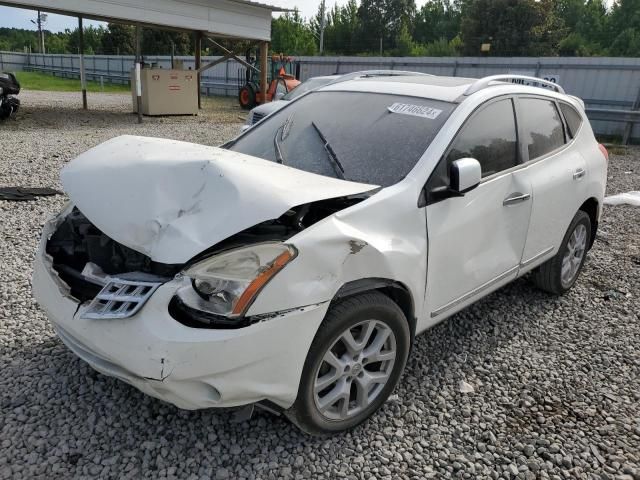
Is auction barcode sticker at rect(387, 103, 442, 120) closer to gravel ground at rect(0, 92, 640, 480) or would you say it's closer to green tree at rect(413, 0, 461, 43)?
gravel ground at rect(0, 92, 640, 480)

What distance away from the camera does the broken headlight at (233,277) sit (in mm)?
2109

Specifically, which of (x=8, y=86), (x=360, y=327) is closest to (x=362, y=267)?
(x=360, y=327)

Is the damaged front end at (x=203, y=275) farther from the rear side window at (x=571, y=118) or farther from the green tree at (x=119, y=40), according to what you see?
the green tree at (x=119, y=40)

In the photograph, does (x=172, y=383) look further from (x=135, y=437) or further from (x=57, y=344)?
(x=57, y=344)

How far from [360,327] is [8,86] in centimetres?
1341

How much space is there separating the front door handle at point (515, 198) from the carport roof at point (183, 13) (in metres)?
13.2

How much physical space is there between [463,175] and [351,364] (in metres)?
1.14

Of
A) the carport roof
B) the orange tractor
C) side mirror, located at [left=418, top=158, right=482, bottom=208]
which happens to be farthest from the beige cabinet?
side mirror, located at [left=418, top=158, right=482, bottom=208]

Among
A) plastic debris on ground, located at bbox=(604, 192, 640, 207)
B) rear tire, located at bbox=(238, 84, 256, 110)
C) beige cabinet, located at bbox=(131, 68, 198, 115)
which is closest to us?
plastic debris on ground, located at bbox=(604, 192, 640, 207)

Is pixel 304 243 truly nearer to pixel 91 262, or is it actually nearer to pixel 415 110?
pixel 91 262

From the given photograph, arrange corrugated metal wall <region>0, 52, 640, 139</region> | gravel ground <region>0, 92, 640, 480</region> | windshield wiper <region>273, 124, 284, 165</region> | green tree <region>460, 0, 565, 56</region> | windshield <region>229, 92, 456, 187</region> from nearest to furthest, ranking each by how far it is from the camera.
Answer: gravel ground <region>0, 92, 640, 480</region> → windshield <region>229, 92, 456, 187</region> → windshield wiper <region>273, 124, 284, 165</region> → corrugated metal wall <region>0, 52, 640, 139</region> → green tree <region>460, 0, 565, 56</region>

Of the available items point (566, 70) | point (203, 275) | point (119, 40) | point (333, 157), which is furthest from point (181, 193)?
point (119, 40)

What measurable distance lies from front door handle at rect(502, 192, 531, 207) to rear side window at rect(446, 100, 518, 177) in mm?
186

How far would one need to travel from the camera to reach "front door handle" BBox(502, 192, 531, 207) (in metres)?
3.30
